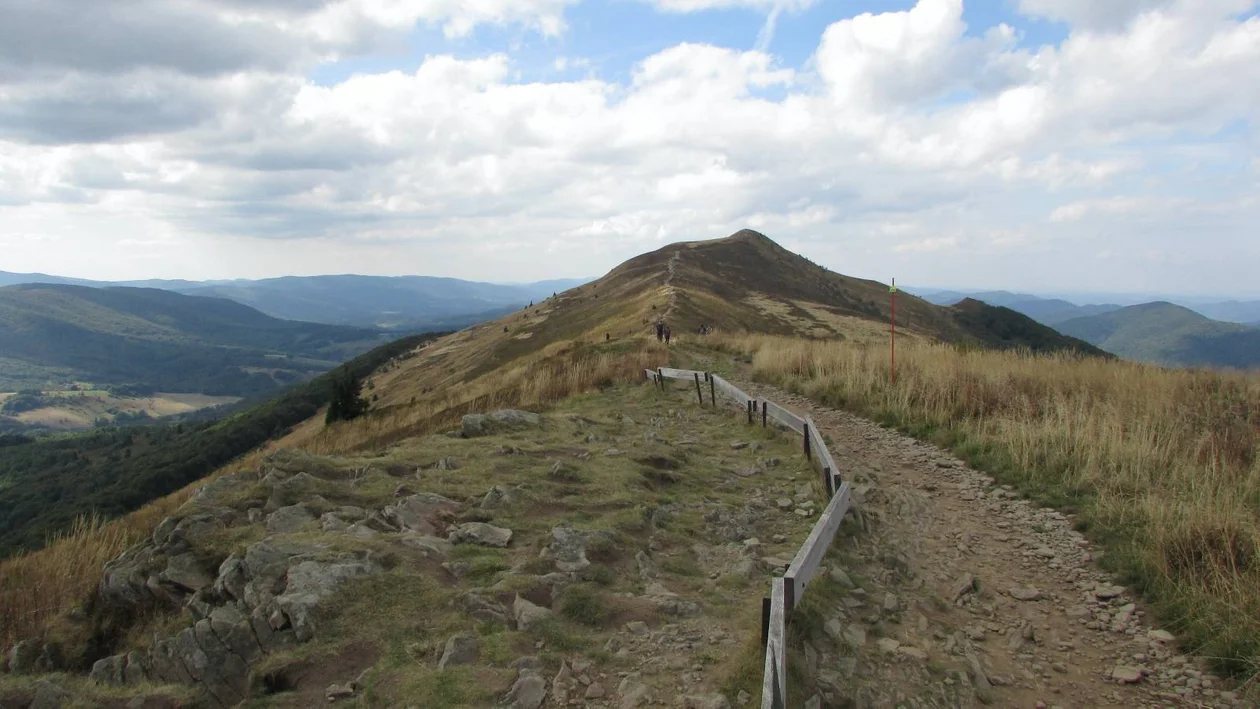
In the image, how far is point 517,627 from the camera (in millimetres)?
5508

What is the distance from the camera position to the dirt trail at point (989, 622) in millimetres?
4977

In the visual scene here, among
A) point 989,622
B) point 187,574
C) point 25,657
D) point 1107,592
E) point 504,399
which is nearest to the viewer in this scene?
A: point 25,657

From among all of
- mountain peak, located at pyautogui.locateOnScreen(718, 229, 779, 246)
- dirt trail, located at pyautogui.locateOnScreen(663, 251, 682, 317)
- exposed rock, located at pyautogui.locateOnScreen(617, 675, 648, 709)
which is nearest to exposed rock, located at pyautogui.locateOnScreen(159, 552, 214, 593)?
exposed rock, located at pyautogui.locateOnScreen(617, 675, 648, 709)

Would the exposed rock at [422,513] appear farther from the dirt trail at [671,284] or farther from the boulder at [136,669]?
the dirt trail at [671,284]

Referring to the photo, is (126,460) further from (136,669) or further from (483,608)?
(483,608)

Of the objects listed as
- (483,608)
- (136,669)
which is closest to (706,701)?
(483,608)

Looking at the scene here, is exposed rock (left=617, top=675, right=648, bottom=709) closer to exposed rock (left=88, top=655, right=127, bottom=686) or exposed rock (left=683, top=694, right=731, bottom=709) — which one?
exposed rock (left=683, top=694, right=731, bottom=709)

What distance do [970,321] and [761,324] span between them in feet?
203

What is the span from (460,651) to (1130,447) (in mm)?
8691

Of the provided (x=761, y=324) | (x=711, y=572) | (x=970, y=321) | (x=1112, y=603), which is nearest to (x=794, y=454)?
(x=711, y=572)

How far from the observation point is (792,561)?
6.37 meters

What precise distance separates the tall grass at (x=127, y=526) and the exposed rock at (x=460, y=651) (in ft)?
14.5

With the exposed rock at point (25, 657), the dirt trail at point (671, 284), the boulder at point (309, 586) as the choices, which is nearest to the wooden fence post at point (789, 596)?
the boulder at point (309, 586)

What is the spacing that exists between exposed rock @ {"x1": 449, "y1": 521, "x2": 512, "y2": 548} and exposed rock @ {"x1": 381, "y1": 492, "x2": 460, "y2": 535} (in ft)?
1.15
